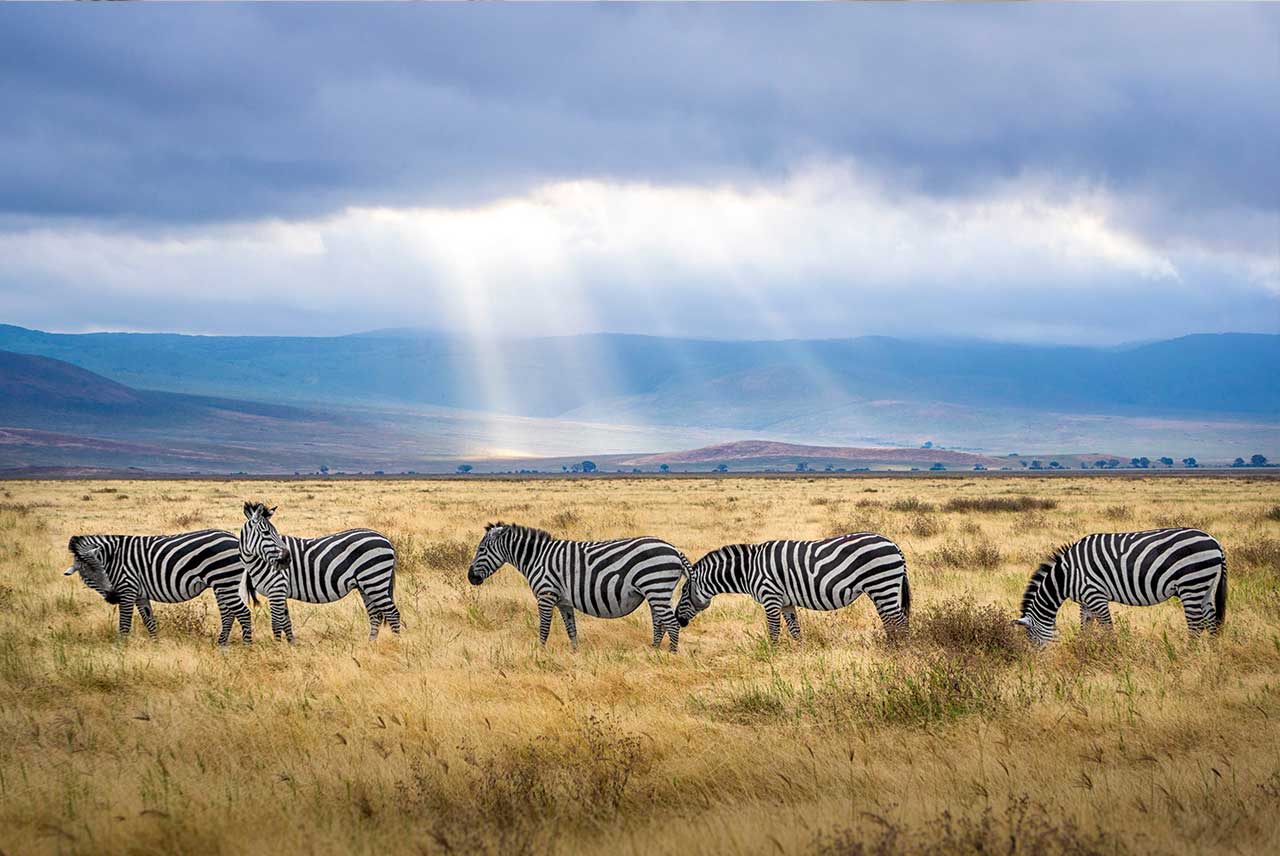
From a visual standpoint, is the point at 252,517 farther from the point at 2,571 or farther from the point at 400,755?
the point at 2,571

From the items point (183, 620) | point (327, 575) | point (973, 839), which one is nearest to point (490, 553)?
point (327, 575)

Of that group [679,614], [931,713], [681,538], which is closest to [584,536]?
[681,538]

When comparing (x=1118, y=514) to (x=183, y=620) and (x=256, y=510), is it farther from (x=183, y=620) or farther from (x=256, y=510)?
(x=256, y=510)

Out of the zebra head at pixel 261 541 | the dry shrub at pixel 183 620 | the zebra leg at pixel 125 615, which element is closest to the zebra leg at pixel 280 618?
the zebra head at pixel 261 541

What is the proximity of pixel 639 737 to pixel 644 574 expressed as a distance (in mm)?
4752

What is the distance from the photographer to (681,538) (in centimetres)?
3100

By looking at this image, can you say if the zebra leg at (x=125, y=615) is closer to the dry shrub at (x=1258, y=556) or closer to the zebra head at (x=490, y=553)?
the zebra head at (x=490, y=553)

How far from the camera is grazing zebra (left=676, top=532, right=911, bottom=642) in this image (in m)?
13.6

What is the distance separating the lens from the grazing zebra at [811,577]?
13.6m

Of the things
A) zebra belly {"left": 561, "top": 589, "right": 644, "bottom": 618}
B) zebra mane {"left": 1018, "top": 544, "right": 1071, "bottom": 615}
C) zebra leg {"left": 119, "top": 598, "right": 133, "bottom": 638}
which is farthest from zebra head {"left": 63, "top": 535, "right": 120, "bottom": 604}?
zebra mane {"left": 1018, "top": 544, "right": 1071, "bottom": 615}

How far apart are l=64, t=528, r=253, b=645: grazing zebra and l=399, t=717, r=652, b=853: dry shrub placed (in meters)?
6.81

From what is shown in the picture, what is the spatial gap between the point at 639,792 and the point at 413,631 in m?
8.13

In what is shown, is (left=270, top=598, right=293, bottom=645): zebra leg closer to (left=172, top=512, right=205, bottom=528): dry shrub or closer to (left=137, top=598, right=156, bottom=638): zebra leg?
(left=137, top=598, right=156, bottom=638): zebra leg

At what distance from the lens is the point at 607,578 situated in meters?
13.5
